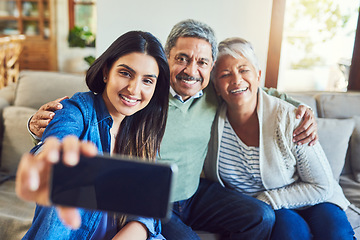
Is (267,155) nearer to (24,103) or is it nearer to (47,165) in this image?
(47,165)

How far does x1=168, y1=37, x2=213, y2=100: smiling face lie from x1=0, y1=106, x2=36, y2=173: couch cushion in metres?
0.85

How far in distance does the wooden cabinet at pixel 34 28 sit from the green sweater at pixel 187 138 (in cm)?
538

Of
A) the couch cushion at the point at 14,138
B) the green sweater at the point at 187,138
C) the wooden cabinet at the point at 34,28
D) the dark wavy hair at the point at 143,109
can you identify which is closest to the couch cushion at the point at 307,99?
the green sweater at the point at 187,138

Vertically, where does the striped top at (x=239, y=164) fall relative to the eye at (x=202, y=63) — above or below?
below

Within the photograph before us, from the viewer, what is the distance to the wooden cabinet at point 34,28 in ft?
19.8

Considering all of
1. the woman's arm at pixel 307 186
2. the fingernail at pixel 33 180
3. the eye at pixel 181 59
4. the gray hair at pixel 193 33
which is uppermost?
the gray hair at pixel 193 33

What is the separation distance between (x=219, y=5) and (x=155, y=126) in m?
0.88

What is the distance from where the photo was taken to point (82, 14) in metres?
6.24

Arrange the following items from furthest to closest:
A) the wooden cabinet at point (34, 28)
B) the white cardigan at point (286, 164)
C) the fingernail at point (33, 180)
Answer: the wooden cabinet at point (34, 28) < the white cardigan at point (286, 164) < the fingernail at point (33, 180)

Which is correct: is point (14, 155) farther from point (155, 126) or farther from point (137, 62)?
point (137, 62)

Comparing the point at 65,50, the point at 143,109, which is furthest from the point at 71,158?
the point at 65,50

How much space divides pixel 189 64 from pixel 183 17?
1.46ft

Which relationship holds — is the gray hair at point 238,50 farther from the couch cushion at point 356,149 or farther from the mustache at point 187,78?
the couch cushion at point 356,149

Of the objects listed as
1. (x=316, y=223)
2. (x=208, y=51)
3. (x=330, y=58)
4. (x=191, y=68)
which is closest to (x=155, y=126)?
(x=191, y=68)
